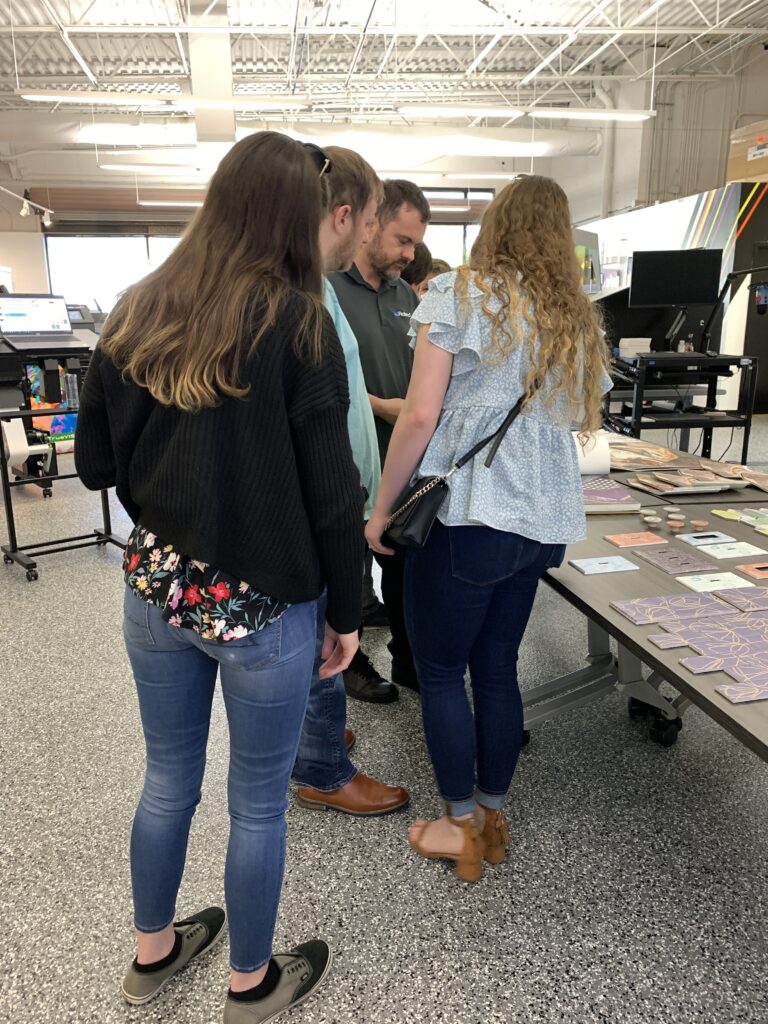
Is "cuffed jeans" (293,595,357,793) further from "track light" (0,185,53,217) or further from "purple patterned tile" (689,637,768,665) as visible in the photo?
"track light" (0,185,53,217)

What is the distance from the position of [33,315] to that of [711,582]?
4077mm

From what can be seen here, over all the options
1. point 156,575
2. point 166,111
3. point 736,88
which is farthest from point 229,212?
point 166,111

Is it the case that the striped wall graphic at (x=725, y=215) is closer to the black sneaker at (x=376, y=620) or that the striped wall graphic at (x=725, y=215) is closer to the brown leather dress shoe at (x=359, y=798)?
the black sneaker at (x=376, y=620)

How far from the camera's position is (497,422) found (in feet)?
4.47

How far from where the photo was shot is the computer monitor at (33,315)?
4203 mm

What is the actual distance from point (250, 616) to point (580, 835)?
111 centimetres

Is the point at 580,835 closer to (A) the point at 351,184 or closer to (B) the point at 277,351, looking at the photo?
(B) the point at 277,351

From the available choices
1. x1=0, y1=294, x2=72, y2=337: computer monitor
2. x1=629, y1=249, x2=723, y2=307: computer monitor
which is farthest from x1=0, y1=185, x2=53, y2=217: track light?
x1=629, y1=249, x2=723, y2=307: computer monitor

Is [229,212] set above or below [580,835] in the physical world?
above

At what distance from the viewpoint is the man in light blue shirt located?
1.44 meters

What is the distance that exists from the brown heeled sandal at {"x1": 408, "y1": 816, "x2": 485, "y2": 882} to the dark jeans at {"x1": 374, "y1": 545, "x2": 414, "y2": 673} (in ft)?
2.25

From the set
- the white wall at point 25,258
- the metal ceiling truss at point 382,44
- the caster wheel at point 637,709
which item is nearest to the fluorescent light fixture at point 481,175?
the metal ceiling truss at point 382,44

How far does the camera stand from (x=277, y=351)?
Answer: 2.97ft

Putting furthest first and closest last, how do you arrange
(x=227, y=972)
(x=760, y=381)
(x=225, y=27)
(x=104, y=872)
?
(x=760, y=381)
(x=225, y=27)
(x=104, y=872)
(x=227, y=972)
